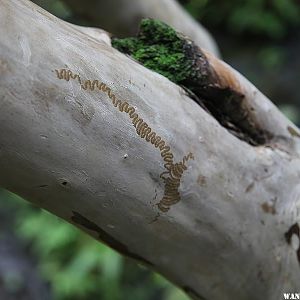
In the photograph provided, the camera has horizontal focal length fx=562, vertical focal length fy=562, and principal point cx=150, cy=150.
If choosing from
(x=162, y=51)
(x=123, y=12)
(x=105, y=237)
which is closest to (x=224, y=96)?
(x=162, y=51)

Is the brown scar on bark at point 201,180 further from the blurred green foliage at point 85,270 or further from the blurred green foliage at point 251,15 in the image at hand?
the blurred green foliage at point 251,15

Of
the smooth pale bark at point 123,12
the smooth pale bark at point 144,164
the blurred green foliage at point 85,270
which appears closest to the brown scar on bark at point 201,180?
the smooth pale bark at point 144,164

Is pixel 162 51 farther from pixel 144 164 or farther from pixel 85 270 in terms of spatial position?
pixel 85 270

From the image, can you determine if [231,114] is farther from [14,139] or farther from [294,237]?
[14,139]

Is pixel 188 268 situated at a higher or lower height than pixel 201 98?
lower

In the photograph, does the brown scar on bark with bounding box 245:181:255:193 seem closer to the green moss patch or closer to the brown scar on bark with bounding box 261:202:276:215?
the brown scar on bark with bounding box 261:202:276:215

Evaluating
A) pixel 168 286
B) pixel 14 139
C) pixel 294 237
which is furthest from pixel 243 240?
pixel 168 286

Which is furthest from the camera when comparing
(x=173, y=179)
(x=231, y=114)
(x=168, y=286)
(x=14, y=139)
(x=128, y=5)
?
(x=168, y=286)

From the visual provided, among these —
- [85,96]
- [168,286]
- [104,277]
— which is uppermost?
[85,96]
